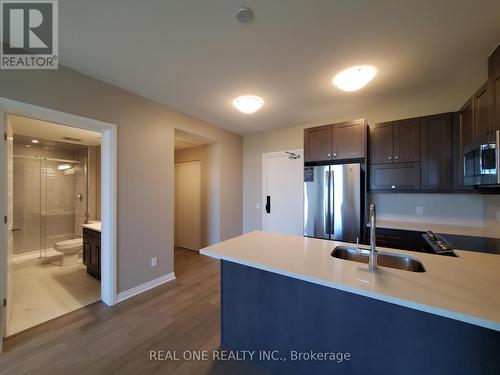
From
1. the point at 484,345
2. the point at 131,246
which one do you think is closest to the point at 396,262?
the point at 484,345

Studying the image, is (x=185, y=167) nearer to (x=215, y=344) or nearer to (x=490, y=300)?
(x=215, y=344)

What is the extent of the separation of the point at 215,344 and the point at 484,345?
1.76 meters

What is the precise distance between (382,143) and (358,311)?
254cm

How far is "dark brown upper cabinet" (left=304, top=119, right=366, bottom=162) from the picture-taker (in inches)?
114

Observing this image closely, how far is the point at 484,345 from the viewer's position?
916mm

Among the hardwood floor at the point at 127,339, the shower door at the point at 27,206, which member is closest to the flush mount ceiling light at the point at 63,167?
the shower door at the point at 27,206

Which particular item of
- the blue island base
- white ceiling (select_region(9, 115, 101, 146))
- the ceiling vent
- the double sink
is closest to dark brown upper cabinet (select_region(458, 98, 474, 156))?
the double sink

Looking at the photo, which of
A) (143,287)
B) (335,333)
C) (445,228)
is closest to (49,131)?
(143,287)

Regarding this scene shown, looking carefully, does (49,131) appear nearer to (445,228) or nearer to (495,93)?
(495,93)

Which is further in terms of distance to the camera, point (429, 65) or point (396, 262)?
point (429, 65)

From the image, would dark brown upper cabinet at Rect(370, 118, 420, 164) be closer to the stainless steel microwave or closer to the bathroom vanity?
the stainless steel microwave

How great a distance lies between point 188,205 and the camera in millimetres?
4785

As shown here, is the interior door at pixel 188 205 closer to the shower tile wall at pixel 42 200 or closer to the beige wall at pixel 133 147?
the beige wall at pixel 133 147

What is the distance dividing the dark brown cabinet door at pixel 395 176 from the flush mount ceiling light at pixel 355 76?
4.19 ft
